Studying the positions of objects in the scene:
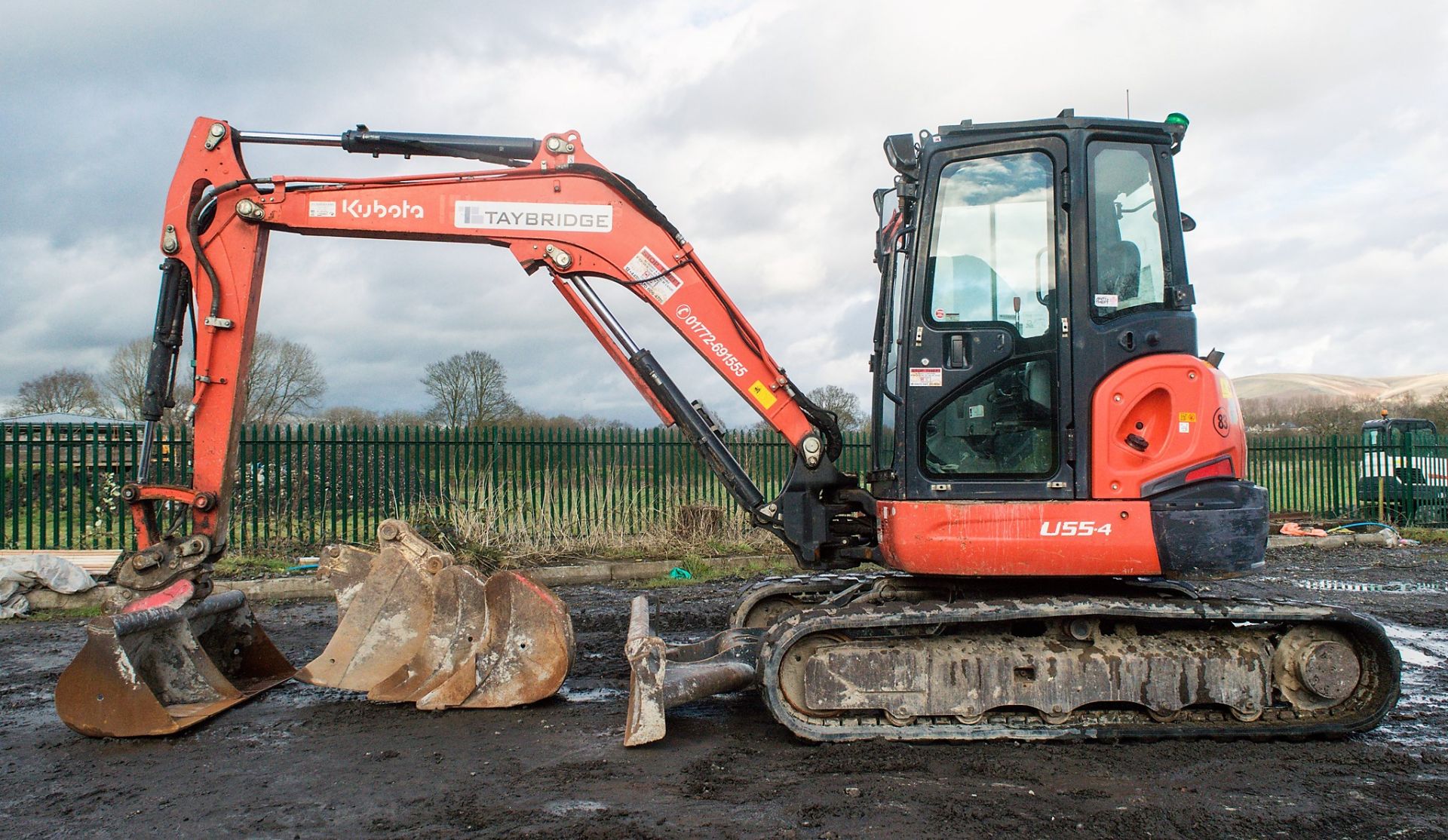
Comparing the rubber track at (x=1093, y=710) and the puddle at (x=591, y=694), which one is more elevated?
the rubber track at (x=1093, y=710)

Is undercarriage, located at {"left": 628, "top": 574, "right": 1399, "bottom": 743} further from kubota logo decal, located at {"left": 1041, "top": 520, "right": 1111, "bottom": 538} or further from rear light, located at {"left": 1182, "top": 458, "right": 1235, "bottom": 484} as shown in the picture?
rear light, located at {"left": 1182, "top": 458, "right": 1235, "bottom": 484}

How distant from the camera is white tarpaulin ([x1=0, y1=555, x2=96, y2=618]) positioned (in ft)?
27.7

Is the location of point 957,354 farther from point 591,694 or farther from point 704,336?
point 591,694

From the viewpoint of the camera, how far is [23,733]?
4828mm

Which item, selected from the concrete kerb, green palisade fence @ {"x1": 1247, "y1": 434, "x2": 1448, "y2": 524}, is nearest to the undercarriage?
the concrete kerb

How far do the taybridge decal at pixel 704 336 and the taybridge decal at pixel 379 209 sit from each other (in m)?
1.63

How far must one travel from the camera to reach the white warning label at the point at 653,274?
18.3 ft

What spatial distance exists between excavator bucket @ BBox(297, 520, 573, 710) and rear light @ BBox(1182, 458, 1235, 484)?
3.25 meters

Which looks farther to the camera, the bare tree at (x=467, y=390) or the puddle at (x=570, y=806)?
the bare tree at (x=467, y=390)

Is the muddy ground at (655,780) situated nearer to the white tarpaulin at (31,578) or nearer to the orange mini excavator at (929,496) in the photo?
the orange mini excavator at (929,496)

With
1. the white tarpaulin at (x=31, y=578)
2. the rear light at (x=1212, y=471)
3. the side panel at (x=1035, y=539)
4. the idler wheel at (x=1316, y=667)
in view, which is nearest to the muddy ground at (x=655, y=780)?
the idler wheel at (x=1316, y=667)

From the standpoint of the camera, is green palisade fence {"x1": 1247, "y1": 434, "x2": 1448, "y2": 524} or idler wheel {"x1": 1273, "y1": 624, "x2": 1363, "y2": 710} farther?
green palisade fence {"x1": 1247, "y1": 434, "x2": 1448, "y2": 524}

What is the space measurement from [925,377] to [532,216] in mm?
2467

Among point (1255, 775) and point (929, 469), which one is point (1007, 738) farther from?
point (929, 469)
